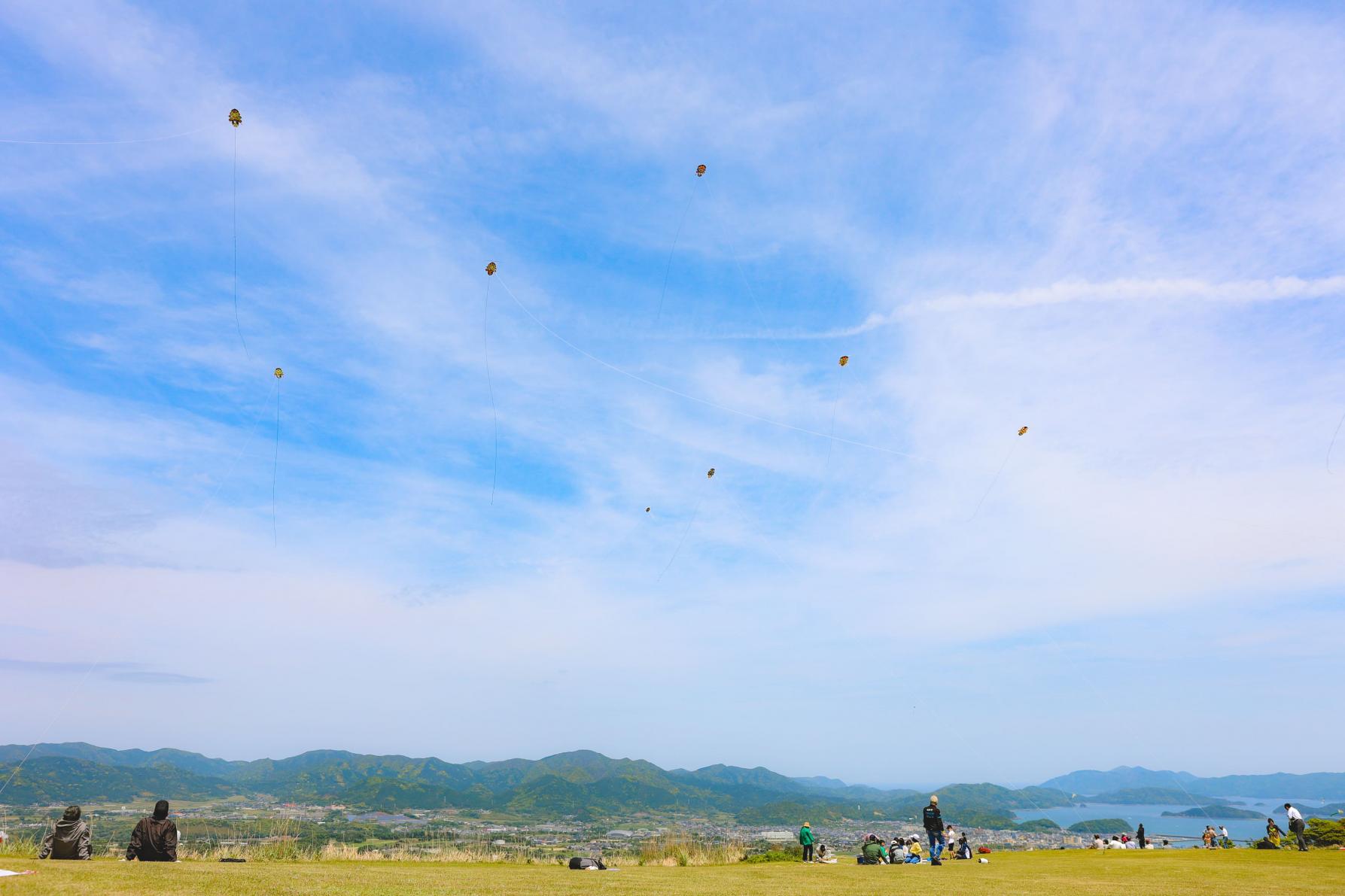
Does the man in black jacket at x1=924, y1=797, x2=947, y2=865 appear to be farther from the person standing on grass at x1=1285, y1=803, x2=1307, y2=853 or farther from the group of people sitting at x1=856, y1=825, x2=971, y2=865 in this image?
the person standing on grass at x1=1285, y1=803, x2=1307, y2=853

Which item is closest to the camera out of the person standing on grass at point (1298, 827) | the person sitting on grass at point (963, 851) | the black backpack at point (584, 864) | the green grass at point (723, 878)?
the green grass at point (723, 878)

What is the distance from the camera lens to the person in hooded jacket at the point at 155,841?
1931 cm

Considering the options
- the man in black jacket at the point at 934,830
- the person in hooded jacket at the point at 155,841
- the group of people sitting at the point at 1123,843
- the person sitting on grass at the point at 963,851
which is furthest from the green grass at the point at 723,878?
the group of people sitting at the point at 1123,843

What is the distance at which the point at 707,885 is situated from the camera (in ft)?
64.1

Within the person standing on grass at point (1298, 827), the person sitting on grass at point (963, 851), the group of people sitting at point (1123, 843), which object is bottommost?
the group of people sitting at point (1123, 843)

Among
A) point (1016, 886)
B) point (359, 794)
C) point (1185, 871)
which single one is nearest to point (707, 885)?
point (1016, 886)

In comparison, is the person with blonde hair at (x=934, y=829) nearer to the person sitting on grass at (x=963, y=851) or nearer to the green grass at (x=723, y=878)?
the green grass at (x=723, y=878)

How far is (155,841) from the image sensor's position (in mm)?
19406

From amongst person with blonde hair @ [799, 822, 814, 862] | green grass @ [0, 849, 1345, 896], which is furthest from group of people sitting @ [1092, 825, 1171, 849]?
person with blonde hair @ [799, 822, 814, 862]

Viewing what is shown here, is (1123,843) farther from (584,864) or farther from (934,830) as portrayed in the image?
(584,864)

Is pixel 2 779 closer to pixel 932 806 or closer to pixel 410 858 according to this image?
pixel 410 858

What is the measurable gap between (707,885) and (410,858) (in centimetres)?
1572

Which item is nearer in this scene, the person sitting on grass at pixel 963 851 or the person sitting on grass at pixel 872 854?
the person sitting on grass at pixel 872 854

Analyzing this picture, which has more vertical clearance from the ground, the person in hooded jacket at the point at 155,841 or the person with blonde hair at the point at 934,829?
the person in hooded jacket at the point at 155,841
